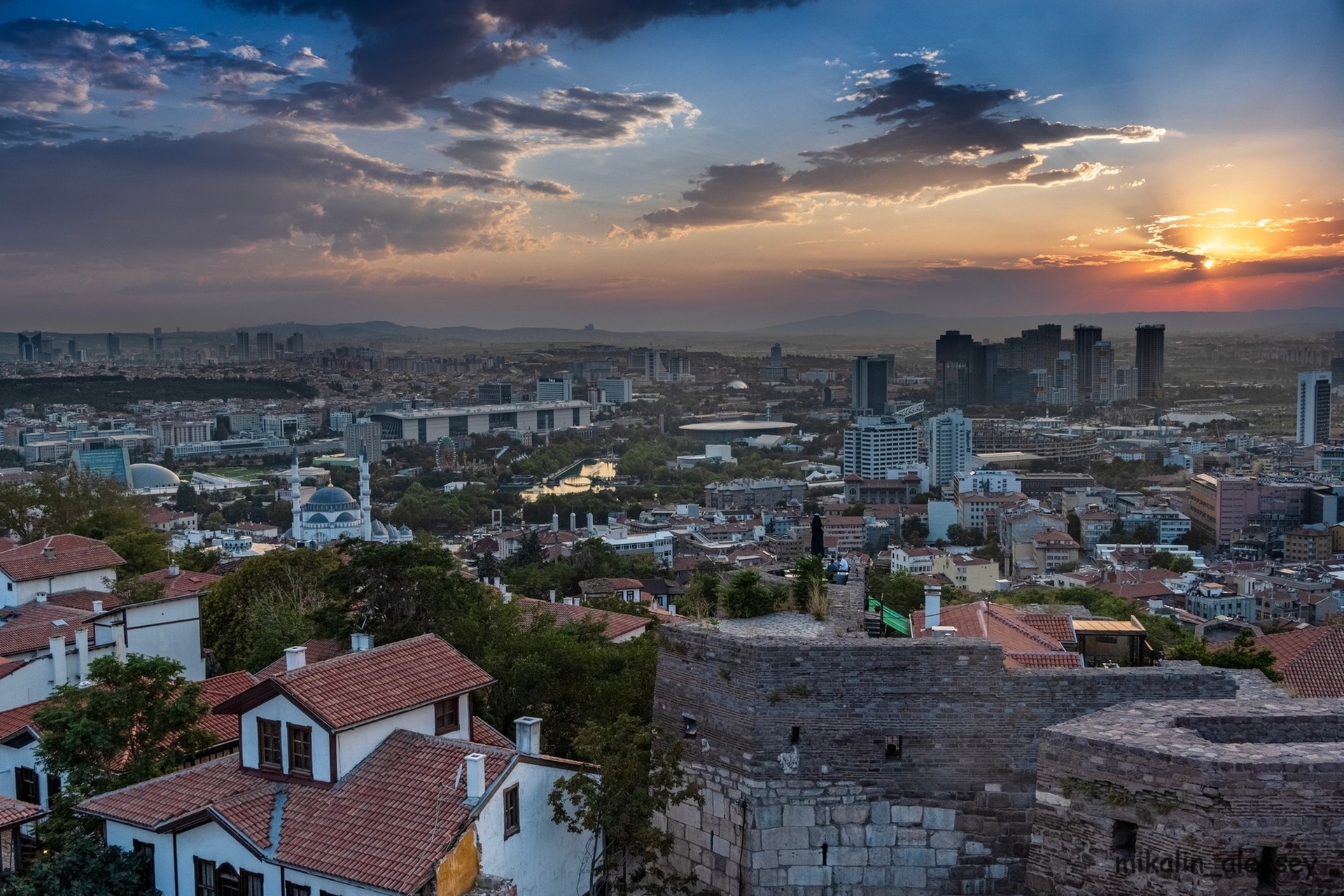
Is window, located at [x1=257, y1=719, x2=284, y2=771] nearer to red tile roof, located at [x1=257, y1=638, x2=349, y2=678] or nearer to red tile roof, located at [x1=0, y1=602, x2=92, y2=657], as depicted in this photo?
red tile roof, located at [x1=257, y1=638, x2=349, y2=678]

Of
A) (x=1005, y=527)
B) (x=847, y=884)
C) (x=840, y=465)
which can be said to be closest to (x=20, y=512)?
(x=847, y=884)

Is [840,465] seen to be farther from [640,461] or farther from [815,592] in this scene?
[815,592]

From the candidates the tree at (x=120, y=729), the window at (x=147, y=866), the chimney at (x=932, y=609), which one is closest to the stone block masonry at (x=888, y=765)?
the chimney at (x=932, y=609)

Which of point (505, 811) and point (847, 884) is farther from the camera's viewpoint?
point (505, 811)

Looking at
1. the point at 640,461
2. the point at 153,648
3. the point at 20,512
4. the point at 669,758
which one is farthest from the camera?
the point at 640,461

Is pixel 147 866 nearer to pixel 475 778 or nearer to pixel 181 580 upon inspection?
pixel 475 778

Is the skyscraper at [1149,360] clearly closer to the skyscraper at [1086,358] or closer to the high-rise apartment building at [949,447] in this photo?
the skyscraper at [1086,358]

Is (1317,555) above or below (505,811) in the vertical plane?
below
